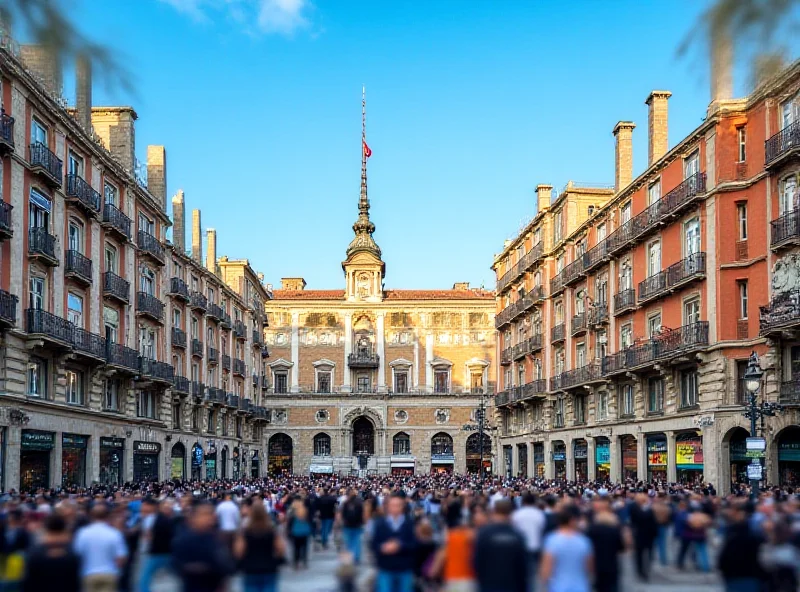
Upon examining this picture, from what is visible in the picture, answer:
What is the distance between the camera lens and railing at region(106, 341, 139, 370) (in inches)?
1668

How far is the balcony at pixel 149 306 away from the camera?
1885 inches

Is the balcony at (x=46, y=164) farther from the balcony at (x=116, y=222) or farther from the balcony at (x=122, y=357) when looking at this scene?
the balcony at (x=122, y=357)

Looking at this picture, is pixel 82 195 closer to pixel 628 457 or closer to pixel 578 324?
pixel 628 457

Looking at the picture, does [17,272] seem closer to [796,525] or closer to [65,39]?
[65,39]

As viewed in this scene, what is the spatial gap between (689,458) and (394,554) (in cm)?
3160

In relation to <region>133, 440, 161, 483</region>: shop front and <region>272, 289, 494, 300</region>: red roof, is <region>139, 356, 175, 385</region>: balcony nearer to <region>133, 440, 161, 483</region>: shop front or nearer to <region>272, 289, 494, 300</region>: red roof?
<region>133, 440, 161, 483</region>: shop front

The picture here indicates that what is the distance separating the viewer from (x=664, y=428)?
43.7 m

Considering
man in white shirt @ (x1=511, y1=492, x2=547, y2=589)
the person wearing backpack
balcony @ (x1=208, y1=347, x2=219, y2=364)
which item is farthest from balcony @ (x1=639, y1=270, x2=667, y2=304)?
balcony @ (x1=208, y1=347, x2=219, y2=364)

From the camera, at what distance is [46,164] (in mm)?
35812

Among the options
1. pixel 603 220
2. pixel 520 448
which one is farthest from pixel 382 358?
pixel 603 220

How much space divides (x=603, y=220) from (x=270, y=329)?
48325 mm

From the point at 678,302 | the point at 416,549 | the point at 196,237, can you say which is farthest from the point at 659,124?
the point at 416,549

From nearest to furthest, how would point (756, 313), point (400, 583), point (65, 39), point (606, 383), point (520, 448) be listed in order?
point (65, 39) < point (400, 583) < point (756, 313) < point (606, 383) < point (520, 448)

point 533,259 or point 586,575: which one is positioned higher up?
point 533,259
